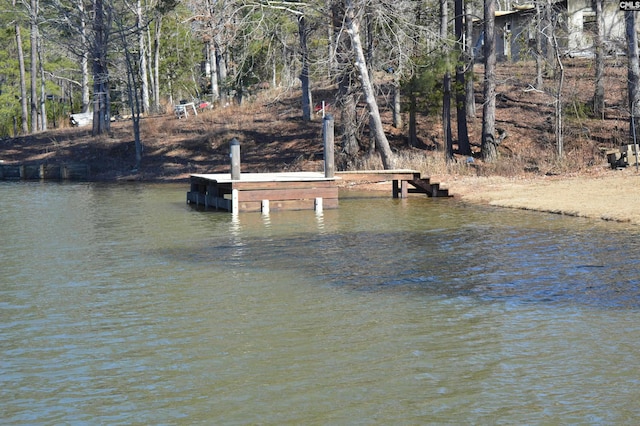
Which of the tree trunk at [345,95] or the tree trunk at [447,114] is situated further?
the tree trunk at [447,114]

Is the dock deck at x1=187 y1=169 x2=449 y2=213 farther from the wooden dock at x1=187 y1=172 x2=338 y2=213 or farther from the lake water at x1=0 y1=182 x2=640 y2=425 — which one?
the lake water at x1=0 y1=182 x2=640 y2=425

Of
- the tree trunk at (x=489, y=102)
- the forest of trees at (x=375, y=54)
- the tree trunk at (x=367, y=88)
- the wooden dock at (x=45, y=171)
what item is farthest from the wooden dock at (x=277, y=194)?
the wooden dock at (x=45, y=171)

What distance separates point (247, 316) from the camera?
11508 millimetres

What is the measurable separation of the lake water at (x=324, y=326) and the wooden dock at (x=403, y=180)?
6.00 metres

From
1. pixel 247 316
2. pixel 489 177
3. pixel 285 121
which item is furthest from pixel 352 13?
pixel 247 316

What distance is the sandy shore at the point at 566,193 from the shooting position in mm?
21281

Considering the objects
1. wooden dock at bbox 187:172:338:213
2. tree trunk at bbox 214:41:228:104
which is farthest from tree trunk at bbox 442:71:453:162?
tree trunk at bbox 214:41:228:104

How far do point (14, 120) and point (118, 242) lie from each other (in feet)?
194

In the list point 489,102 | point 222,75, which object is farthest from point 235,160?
point 222,75

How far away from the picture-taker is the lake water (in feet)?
26.7

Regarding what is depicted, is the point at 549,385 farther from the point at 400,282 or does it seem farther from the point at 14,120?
the point at 14,120

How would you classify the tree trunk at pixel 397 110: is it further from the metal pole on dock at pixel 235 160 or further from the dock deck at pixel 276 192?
the metal pole on dock at pixel 235 160

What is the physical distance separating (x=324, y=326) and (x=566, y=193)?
49.8 feet

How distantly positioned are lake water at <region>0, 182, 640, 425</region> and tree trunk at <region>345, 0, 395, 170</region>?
11181mm
